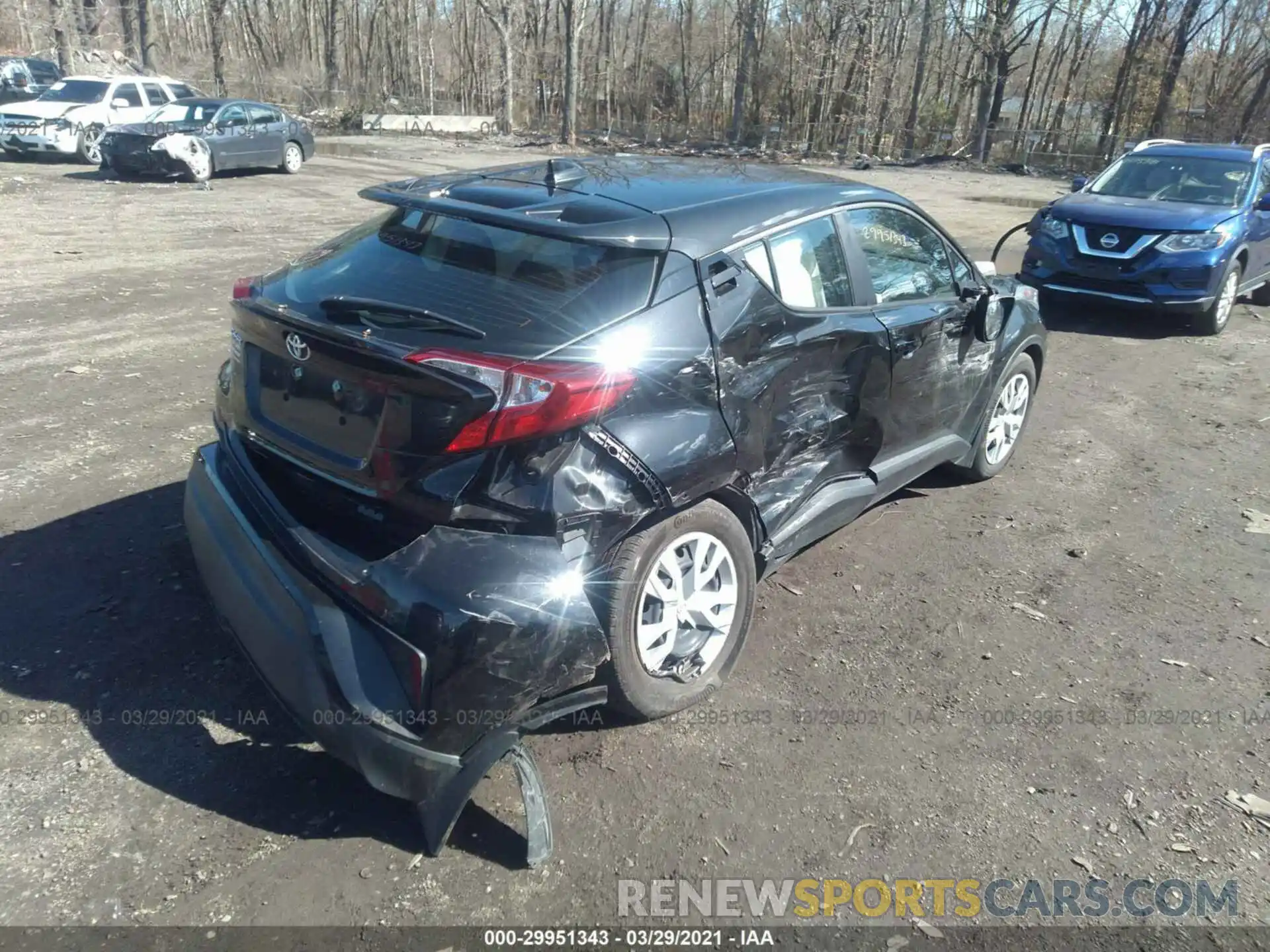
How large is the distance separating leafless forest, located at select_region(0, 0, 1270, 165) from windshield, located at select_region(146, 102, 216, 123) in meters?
15.2

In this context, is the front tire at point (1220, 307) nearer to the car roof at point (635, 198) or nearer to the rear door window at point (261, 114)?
the car roof at point (635, 198)

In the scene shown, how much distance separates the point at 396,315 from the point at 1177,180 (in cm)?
1018

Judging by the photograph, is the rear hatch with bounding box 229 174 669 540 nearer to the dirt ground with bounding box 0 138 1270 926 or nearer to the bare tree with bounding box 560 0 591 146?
the dirt ground with bounding box 0 138 1270 926

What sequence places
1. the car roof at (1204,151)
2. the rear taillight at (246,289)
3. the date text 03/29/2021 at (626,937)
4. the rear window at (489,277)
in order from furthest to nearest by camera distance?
the car roof at (1204,151), the rear taillight at (246,289), the rear window at (489,277), the date text 03/29/2021 at (626,937)

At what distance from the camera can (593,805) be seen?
9.77 ft

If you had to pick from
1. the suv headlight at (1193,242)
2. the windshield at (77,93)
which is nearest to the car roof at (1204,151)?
the suv headlight at (1193,242)

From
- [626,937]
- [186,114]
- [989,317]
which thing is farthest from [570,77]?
[626,937]

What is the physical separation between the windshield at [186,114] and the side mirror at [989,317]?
18062 mm

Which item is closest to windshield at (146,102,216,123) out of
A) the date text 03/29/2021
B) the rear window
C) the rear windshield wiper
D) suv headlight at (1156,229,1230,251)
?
suv headlight at (1156,229,1230,251)

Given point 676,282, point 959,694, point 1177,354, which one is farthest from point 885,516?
point 1177,354

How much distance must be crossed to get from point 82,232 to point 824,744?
1246cm

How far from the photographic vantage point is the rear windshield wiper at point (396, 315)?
2.86m

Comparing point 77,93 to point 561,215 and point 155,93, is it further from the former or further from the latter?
point 561,215

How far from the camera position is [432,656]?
103 inches
